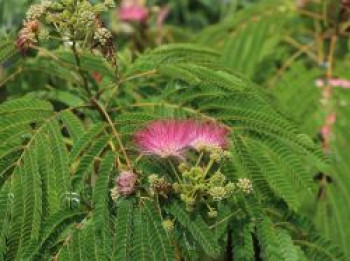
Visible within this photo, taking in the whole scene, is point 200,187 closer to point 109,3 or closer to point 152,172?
point 152,172

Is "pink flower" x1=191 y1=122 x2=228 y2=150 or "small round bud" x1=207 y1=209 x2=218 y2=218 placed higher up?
"pink flower" x1=191 y1=122 x2=228 y2=150

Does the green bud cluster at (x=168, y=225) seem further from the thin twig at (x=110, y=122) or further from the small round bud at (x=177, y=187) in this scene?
the thin twig at (x=110, y=122)

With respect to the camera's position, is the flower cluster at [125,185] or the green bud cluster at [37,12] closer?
the flower cluster at [125,185]

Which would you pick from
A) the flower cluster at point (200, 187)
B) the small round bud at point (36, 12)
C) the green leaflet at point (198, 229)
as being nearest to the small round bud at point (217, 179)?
the flower cluster at point (200, 187)

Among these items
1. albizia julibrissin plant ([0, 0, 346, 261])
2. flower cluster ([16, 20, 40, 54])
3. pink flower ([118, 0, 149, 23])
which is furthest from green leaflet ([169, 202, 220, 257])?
pink flower ([118, 0, 149, 23])

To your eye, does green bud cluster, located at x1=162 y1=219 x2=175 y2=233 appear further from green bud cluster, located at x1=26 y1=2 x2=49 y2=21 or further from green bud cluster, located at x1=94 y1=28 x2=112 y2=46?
green bud cluster, located at x1=26 y1=2 x2=49 y2=21

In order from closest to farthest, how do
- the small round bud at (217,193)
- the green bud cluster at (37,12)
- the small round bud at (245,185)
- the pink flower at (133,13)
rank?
the small round bud at (217,193)
the small round bud at (245,185)
the green bud cluster at (37,12)
the pink flower at (133,13)

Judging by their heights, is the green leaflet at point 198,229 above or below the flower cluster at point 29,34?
below
